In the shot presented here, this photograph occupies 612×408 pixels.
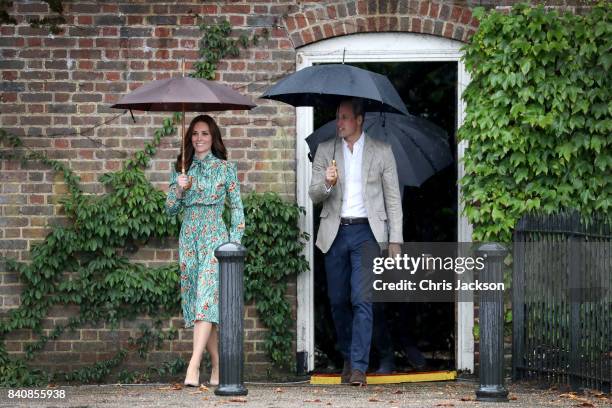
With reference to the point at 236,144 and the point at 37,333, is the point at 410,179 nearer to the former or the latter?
the point at 236,144

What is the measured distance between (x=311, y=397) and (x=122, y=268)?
2250 mm

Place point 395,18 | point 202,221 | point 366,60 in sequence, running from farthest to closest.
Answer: point 366,60 < point 395,18 < point 202,221

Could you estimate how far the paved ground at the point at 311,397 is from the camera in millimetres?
8023

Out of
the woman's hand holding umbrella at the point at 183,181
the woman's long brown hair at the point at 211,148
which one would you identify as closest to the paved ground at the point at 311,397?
the woman's hand holding umbrella at the point at 183,181

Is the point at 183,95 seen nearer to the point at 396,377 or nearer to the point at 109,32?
the point at 109,32

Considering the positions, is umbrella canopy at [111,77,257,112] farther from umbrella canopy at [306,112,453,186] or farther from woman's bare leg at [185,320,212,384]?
woman's bare leg at [185,320,212,384]

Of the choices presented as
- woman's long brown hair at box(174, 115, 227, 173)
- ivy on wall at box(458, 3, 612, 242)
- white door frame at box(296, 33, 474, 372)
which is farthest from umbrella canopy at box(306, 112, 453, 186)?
woman's long brown hair at box(174, 115, 227, 173)

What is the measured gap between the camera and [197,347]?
340 inches

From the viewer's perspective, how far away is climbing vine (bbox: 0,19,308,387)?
9953mm

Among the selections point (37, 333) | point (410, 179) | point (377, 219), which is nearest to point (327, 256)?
point (377, 219)

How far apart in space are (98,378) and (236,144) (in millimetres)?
2117

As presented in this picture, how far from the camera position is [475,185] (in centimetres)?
977

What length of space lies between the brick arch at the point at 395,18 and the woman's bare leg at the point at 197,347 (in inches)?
103

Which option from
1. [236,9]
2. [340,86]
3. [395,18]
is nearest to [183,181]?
[340,86]
